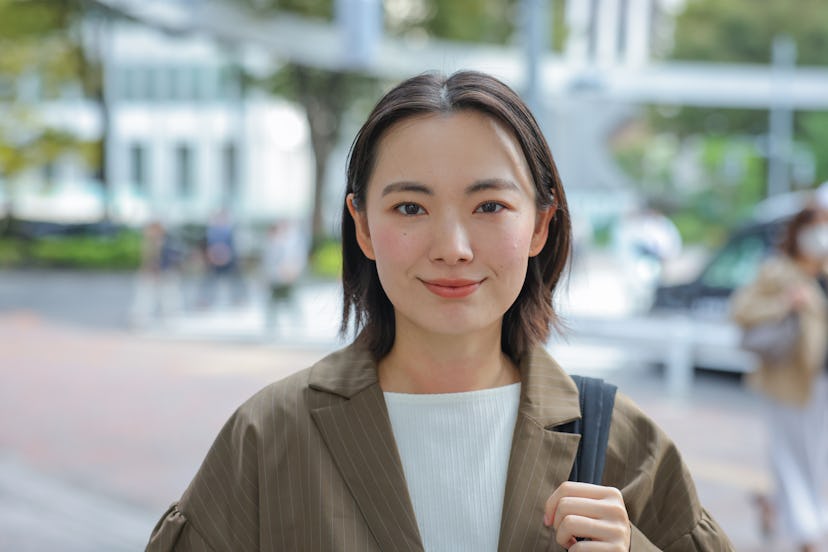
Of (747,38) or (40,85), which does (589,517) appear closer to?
(40,85)

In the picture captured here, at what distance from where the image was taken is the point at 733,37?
43625 mm

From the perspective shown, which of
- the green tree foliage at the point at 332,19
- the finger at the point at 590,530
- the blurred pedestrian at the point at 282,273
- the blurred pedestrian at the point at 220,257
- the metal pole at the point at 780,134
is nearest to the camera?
the finger at the point at 590,530

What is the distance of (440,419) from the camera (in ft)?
5.80

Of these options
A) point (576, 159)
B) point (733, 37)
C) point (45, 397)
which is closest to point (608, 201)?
point (576, 159)

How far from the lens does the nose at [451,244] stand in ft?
5.36

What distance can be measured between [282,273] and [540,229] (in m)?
13.8

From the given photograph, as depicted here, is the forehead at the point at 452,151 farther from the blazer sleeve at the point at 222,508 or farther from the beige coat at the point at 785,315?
the beige coat at the point at 785,315

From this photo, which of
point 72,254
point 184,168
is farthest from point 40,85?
point 184,168

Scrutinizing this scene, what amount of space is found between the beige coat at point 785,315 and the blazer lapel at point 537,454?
4003 millimetres

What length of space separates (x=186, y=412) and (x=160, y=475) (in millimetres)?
2226

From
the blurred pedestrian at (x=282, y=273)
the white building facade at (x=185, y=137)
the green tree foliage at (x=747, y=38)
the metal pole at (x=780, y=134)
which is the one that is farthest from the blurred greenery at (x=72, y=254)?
the white building facade at (x=185, y=137)

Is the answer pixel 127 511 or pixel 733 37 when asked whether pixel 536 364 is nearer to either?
pixel 127 511

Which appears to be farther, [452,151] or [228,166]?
[228,166]

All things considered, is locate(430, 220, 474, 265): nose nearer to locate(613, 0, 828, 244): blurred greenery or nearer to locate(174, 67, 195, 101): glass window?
locate(613, 0, 828, 244): blurred greenery
